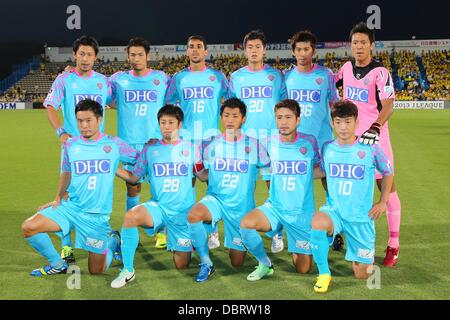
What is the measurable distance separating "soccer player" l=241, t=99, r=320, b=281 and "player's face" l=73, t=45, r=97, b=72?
2.21 meters

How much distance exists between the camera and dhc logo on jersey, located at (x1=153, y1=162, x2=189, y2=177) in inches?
196

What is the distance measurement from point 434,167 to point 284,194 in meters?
7.38

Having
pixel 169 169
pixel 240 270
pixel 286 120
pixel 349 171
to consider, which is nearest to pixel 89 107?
pixel 169 169

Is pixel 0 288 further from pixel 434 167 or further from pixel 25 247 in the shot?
pixel 434 167

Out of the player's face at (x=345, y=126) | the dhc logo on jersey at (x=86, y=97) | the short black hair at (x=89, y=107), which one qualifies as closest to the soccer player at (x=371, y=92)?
the player's face at (x=345, y=126)

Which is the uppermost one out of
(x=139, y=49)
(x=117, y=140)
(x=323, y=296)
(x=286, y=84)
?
(x=139, y=49)

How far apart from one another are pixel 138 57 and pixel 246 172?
75.1 inches

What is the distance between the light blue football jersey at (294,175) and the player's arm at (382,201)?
57cm

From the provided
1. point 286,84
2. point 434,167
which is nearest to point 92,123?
point 286,84

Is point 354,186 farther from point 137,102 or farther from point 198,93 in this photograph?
point 137,102

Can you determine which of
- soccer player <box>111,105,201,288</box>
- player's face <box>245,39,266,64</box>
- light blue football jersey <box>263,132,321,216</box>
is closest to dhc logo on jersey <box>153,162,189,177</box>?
soccer player <box>111,105,201,288</box>

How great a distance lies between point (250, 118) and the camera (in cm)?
584

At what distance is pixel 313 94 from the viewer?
5668 mm

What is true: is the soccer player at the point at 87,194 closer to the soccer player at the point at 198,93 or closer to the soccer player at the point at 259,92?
the soccer player at the point at 198,93
